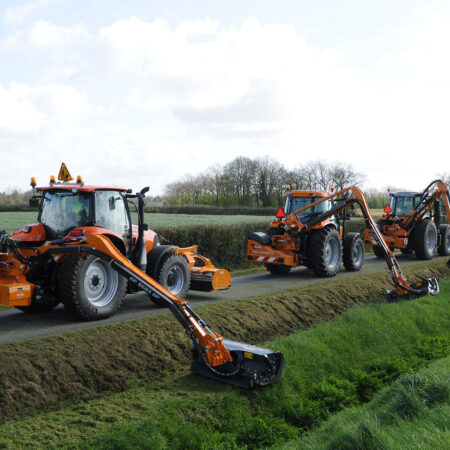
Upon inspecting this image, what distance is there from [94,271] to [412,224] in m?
12.6

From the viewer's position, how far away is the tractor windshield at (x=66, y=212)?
27.8ft

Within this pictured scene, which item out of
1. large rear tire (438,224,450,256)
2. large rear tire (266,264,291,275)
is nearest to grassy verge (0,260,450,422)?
large rear tire (266,264,291,275)

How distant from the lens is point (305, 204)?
14492 millimetres

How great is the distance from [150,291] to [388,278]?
28.1 feet

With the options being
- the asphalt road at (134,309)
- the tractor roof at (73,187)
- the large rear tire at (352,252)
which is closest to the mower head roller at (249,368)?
the asphalt road at (134,309)

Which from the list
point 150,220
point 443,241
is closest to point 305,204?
point 443,241

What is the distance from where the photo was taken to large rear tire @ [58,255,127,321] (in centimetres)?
768

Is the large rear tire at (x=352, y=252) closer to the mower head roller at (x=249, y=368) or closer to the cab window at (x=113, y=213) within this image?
the cab window at (x=113, y=213)

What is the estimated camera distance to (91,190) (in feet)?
27.8

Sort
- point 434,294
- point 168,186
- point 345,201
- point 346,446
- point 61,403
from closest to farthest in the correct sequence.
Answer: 1. point 346,446
2. point 61,403
3. point 434,294
4. point 345,201
5. point 168,186

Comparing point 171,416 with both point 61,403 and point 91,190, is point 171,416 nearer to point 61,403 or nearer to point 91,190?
point 61,403

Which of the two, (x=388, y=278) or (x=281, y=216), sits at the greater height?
(x=281, y=216)

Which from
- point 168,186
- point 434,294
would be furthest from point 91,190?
point 168,186

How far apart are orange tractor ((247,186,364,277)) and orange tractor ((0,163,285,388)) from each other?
4.58 meters
